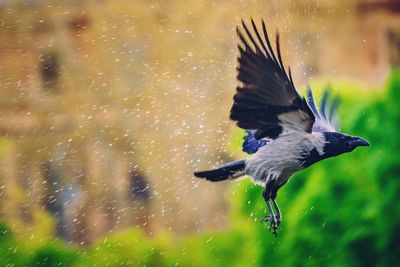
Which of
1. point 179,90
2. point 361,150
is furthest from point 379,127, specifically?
point 179,90

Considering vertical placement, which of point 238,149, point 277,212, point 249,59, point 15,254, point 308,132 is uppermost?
point 249,59

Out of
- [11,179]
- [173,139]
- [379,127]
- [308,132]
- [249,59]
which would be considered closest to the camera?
[249,59]

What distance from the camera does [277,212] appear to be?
6.31 feet

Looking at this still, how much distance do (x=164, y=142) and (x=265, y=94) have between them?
17.3 inches

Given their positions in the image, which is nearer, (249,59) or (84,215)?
(249,59)

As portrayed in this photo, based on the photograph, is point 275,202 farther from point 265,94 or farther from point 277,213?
point 265,94

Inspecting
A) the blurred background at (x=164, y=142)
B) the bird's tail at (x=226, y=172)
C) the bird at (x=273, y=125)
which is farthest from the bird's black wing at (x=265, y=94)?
the blurred background at (x=164, y=142)

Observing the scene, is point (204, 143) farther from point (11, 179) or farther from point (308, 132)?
point (11, 179)

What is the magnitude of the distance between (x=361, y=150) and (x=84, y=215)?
2.65 feet

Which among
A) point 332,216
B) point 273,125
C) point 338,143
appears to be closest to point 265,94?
point 273,125

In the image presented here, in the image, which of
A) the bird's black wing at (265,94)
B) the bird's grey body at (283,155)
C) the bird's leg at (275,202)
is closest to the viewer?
the bird's black wing at (265,94)

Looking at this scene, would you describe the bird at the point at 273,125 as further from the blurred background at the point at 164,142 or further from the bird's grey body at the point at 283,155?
the blurred background at the point at 164,142

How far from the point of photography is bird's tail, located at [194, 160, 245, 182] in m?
1.77

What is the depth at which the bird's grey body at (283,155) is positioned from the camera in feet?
5.63
